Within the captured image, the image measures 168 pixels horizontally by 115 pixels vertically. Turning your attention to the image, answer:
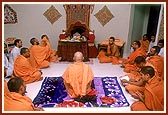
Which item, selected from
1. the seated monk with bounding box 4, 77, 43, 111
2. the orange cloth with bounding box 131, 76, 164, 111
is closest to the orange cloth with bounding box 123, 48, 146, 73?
the orange cloth with bounding box 131, 76, 164, 111

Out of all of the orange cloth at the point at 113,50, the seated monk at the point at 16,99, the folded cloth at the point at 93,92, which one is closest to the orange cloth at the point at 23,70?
the folded cloth at the point at 93,92

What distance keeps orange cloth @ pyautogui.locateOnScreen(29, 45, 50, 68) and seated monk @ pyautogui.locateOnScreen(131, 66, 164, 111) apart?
282cm

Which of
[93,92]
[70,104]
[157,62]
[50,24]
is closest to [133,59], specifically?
[157,62]

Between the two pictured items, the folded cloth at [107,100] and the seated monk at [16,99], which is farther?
the folded cloth at [107,100]

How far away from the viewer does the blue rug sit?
327cm

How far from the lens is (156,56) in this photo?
13.3 ft

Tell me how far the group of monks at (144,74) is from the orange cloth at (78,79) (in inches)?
28.4

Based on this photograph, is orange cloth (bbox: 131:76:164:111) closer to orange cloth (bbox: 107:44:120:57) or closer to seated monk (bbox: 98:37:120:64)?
seated monk (bbox: 98:37:120:64)

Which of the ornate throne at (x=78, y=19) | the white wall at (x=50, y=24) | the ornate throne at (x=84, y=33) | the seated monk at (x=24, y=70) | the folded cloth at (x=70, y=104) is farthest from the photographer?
the white wall at (x=50, y=24)

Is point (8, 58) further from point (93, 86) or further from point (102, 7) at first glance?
point (102, 7)

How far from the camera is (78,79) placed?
3.33m

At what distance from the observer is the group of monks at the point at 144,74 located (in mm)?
2660

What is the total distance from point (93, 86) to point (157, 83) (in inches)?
54.3

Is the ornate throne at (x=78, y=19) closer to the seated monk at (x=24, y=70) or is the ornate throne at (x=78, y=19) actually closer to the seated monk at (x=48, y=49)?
the seated monk at (x=48, y=49)
